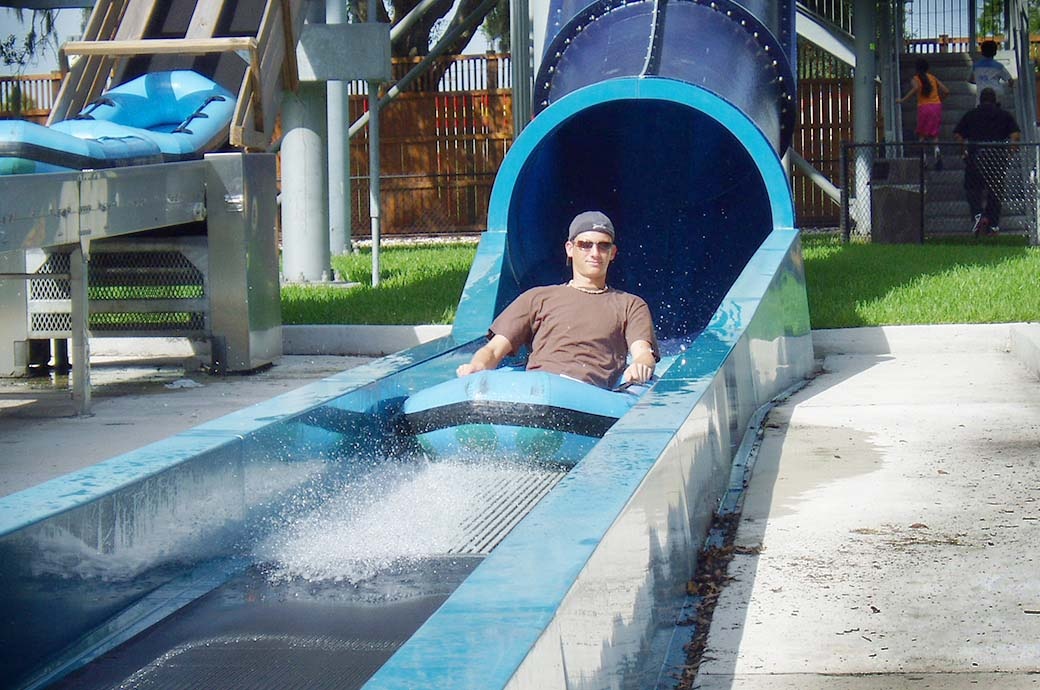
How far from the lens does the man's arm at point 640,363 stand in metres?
6.68

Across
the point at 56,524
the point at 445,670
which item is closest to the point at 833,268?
the point at 56,524

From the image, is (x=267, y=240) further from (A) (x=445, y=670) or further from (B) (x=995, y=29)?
(B) (x=995, y=29)

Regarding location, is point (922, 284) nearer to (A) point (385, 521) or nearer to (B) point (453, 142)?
(A) point (385, 521)

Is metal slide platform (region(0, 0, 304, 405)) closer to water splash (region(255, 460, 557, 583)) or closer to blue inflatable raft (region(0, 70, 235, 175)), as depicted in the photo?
blue inflatable raft (region(0, 70, 235, 175))

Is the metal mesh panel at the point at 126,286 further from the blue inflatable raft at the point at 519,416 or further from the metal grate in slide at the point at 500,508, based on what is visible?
the metal grate in slide at the point at 500,508

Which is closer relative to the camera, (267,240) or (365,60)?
(267,240)

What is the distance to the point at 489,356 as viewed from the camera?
7000mm

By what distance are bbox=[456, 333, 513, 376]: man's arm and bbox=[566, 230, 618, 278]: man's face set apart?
20.6 inches

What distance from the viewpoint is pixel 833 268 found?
14.4m

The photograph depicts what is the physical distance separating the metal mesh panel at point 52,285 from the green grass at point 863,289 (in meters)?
2.07

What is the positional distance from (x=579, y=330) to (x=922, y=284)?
257 inches

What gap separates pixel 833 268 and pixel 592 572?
11.5m

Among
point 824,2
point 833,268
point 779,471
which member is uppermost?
point 824,2

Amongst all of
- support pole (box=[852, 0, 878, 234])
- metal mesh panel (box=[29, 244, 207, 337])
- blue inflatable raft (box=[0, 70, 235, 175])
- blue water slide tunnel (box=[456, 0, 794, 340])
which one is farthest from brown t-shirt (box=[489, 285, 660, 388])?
support pole (box=[852, 0, 878, 234])
